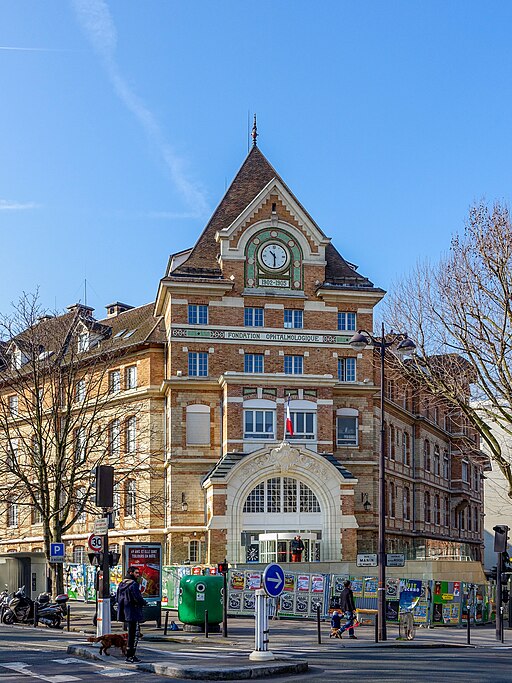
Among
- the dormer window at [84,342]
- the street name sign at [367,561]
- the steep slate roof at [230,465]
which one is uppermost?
the dormer window at [84,342]

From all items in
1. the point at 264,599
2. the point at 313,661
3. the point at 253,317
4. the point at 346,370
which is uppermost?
the point at 253,317

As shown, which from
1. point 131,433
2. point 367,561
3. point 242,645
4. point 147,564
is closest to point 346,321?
point 131,433

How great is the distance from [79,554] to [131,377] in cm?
1008

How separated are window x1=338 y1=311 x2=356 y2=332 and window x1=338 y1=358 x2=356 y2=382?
1606 millimetres

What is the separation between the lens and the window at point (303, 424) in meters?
48.2

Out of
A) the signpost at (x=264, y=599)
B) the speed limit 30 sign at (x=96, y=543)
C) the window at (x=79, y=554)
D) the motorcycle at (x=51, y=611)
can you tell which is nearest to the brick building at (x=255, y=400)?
the window at (x=79, y=554)

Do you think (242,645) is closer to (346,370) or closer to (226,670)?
(226,670)

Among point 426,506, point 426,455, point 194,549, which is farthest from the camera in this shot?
point 426,455

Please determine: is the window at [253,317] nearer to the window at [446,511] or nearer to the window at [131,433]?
the window at [131,433]

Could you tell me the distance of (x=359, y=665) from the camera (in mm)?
20234

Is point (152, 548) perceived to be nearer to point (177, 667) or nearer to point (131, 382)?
point (177, 667)

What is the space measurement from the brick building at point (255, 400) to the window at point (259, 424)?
0.18ft

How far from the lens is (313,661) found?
21.4 m

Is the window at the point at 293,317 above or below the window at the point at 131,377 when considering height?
above
